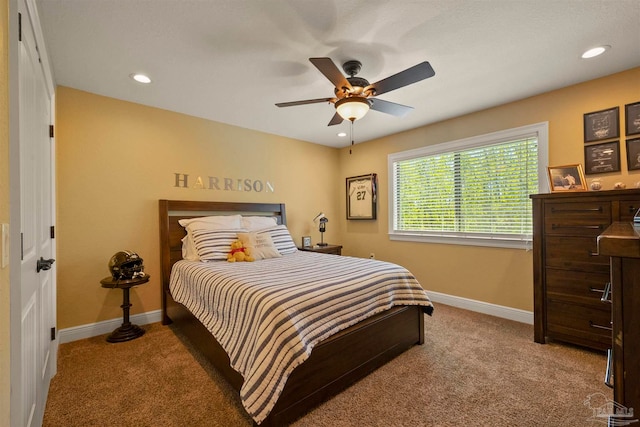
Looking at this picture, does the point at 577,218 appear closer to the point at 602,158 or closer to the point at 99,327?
the point at 602,158

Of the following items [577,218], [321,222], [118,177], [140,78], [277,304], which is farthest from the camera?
[321,222]

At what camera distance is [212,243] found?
9.96 ft

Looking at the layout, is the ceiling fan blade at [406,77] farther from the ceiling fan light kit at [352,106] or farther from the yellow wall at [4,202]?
the yellow wall at [4,202]

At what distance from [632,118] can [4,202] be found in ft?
13.3

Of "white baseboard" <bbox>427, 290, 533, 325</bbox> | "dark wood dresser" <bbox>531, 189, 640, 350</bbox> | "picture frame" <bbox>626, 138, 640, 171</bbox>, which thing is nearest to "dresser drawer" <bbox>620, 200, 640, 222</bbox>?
"dark wood dresser" <bbox>531, 189, 640, 350</bbox>

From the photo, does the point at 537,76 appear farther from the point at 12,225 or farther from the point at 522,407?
the point at 12,225

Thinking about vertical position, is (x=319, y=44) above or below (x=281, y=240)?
above

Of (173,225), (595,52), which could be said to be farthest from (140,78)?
(595,52)

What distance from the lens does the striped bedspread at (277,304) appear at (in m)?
1.51

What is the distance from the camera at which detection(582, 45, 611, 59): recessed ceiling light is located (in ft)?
6.88

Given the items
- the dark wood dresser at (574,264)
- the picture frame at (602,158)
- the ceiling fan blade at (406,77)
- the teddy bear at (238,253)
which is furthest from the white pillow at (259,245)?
the picture frame at (602,158)

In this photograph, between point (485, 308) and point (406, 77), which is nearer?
point (406, 77)

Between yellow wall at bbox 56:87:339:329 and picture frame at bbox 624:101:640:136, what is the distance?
3957mm

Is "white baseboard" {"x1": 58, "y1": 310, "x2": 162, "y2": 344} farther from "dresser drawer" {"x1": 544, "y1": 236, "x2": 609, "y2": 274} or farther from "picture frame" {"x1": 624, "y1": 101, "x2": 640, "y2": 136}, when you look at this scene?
"picture frame" {"x1": 624, "y1": 101, "x2": 640, "y2": 136}
